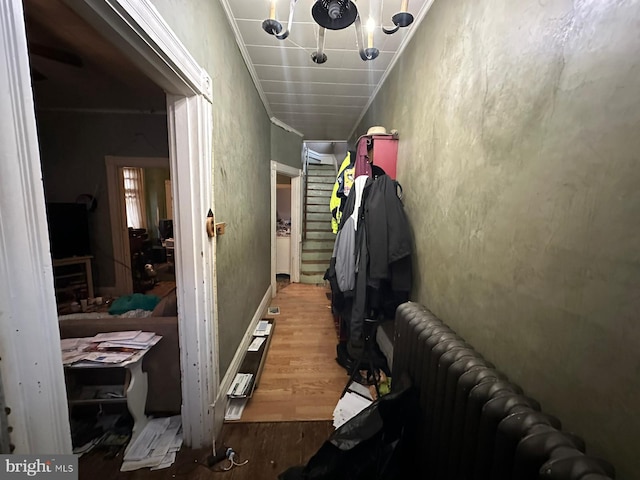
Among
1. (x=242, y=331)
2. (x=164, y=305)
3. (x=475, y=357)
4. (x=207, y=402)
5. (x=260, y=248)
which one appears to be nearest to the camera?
(x=475, y=357)

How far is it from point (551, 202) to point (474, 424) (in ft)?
2.31

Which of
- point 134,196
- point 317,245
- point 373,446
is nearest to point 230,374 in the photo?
point 373,446

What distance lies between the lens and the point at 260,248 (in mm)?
2971

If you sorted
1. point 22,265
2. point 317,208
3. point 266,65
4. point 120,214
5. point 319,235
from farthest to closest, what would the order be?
point 317,208 < point 319,235 < point 120,214 < point 266,65 < point 22,265

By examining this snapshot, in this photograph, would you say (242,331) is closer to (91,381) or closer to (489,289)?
(91,381)

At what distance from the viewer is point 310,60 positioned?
2.01m

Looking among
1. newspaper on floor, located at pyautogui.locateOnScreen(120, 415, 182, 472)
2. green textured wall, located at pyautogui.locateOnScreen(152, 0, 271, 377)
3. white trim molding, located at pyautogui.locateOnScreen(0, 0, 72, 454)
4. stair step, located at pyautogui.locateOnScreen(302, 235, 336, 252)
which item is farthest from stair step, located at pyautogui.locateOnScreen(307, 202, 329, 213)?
white trim molding, located at pyautogui.locateOnScreen(0, 0, 72, 454)

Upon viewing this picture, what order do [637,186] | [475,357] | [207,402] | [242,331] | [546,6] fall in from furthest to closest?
[242,331]
[207,402]
[475,357]
[546,6]
[637,186]

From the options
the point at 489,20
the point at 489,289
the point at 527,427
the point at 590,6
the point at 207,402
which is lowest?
the point at 207,402

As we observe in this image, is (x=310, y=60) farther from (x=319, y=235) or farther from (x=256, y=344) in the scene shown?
(x=319, y=235)

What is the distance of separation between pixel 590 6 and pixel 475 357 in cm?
105

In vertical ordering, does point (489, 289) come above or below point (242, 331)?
above

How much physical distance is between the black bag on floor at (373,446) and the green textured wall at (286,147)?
3.22 metres

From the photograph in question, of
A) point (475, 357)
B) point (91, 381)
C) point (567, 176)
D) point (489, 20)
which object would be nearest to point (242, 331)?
point (91, 381)
